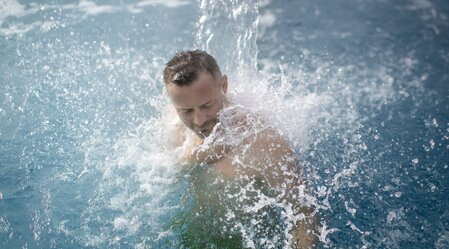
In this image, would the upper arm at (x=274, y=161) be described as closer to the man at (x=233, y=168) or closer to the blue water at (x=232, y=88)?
the man at (x=233, y=168)

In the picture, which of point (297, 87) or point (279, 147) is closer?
point (279, 147)

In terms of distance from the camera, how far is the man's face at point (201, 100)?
9.29 feet

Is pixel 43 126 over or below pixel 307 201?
below

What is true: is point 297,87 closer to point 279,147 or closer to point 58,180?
point 279,147

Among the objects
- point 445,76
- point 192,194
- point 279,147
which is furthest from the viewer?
point 445,76

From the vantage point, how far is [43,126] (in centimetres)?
432

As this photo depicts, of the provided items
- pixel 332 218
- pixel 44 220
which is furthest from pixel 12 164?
pixel 332 218

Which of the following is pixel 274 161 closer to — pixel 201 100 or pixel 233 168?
pixel 233 168

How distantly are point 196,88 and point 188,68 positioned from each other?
0.54 feet

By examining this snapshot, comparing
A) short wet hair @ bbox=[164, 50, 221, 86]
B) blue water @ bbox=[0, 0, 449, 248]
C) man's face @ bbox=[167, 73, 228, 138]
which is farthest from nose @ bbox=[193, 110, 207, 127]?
blue water @ bbox=[0, 0, 449, 248]

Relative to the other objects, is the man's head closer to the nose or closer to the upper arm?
the nose

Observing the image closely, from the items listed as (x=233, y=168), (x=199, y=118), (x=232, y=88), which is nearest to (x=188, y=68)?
(x=199, y=118)

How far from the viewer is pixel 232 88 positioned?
420cm

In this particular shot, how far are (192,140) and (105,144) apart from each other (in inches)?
45.8
